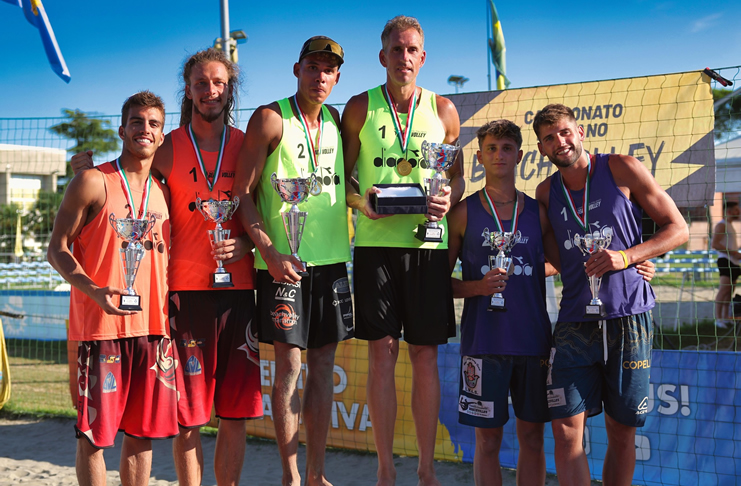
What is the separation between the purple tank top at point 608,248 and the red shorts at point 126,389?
2.21 metres

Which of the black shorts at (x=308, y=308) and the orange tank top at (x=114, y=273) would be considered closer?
the orange tank top at (x=114, y=273)

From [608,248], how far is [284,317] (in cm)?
182

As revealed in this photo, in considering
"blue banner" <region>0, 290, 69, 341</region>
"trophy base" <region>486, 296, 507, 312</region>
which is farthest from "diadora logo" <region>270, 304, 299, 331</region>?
"blue banner" <region>0, 290, 69, 341</region>

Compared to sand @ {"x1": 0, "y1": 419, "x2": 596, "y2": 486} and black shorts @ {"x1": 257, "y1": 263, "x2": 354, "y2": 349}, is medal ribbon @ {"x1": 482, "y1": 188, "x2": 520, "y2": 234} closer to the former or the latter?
black shorts @ {"x1": 257, "y1": 263, "x2": 354, "y2": 349}

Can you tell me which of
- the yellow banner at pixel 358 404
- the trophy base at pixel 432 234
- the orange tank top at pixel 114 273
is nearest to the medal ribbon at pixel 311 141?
the trophy base at pixel 432 234

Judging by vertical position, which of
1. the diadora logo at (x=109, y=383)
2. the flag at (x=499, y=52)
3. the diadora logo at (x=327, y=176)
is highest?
the flag at (x=499, y=52)

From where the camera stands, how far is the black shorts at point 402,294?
3.29 m

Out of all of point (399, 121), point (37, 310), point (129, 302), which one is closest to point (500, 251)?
point (399, 121)

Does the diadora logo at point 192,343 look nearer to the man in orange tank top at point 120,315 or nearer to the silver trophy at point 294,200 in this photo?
the man in orange tank top at point 120,315

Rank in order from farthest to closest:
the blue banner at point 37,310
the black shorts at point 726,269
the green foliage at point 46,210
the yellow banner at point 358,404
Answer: the green foliage at point 46,210, the blue banner at point 37,310, the black shorts at point 726,269, the yellow banner at point 358,404

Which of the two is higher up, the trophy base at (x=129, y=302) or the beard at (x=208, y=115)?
the beard at (x=208, y=115)

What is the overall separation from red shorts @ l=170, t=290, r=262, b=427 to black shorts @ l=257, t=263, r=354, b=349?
0.12 meters

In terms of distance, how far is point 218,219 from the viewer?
123 inches

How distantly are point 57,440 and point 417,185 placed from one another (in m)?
4.98
